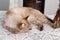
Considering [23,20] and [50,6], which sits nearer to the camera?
[23,20]

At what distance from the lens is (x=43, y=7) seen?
1.55m

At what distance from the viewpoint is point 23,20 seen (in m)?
1.12

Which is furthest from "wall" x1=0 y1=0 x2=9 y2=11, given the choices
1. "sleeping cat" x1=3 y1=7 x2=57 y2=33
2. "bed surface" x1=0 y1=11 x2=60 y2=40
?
"bed surface" x1=0 y1=11 x2=60 y2=40

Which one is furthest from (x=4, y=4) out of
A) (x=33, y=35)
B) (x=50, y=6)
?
(x=33, y=35)

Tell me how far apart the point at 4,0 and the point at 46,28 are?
0.68m

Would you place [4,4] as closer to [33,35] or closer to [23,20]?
[23,20]

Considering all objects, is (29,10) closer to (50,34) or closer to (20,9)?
(20,9)

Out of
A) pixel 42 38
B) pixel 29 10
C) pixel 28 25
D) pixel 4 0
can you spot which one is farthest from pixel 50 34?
pixel 4 0

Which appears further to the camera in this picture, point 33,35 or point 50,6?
point 50,6

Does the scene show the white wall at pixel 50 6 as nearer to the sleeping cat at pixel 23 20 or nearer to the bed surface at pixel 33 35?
the sleeping cat at pixel 23 20

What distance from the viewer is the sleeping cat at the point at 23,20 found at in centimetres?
108

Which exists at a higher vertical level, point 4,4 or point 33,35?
point 4,4

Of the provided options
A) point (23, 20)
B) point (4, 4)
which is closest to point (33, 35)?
point (23, 20)

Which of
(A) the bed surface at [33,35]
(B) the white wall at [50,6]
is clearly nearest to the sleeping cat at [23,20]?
(A) the bed surface at [33,35]
